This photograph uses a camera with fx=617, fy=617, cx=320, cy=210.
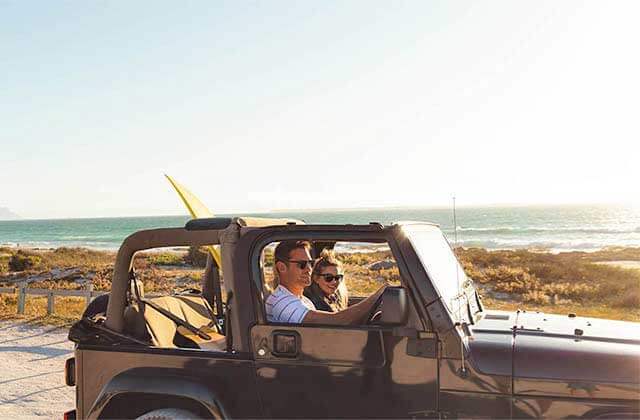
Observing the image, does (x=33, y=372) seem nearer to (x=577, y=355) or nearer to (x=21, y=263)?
(x=577, y=355)

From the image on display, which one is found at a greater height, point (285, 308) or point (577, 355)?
point (285, 308)

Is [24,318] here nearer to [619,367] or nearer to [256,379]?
[256,379]

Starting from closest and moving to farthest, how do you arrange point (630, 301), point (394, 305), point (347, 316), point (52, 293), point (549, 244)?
point (394, 305), point (347, 316), point (52, 293), point (630, 301), point (549, 244)

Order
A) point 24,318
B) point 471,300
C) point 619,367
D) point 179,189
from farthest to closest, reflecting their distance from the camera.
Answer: point 24,318
point 179,189
point 471,300
point 619,367

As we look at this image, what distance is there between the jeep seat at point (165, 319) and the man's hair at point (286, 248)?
A: 2.18 feet

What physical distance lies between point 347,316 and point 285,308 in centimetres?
39

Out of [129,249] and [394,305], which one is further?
[129,249]

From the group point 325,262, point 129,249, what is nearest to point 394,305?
point 325,262

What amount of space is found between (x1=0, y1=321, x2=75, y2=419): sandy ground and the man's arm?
13.7 feet

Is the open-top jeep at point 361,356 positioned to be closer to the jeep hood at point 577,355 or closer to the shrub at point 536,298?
the jeep hood at point 577,355

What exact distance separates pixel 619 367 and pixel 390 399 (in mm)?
1116

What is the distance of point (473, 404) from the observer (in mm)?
3018

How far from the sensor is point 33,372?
8.45 m

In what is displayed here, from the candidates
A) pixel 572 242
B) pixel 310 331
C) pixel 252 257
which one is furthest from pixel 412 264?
pixel 572 242
